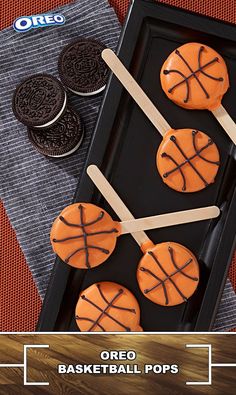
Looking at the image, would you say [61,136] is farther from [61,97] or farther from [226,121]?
[226,121]

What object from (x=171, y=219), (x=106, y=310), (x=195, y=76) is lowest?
(x=106, y=310)

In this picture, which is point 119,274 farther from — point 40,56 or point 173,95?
point 40,56

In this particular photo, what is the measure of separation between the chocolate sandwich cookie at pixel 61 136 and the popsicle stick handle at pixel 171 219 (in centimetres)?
24

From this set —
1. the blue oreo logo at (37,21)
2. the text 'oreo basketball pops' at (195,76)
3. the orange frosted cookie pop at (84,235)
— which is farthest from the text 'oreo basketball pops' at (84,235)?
the blue oreo logo at (37,21)

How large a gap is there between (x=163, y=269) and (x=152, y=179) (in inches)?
7.2

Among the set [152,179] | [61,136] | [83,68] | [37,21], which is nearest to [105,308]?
[152,179]

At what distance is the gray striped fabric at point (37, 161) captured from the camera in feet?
4.79

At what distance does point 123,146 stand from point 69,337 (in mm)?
454

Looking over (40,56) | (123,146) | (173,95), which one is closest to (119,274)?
(123,146)

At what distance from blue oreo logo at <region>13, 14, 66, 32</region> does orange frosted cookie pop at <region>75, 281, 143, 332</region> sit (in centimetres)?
58

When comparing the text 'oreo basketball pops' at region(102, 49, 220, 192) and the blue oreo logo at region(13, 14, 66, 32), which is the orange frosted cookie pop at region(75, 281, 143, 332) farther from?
the blue oreo logo at region(13, 14, 66, 32)

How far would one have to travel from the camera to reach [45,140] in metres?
1.41

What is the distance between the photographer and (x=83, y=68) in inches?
→ 54.4

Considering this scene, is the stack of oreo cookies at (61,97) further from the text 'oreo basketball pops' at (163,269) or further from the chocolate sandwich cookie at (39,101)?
the text 'oreo basketball pops' at (163,269)
